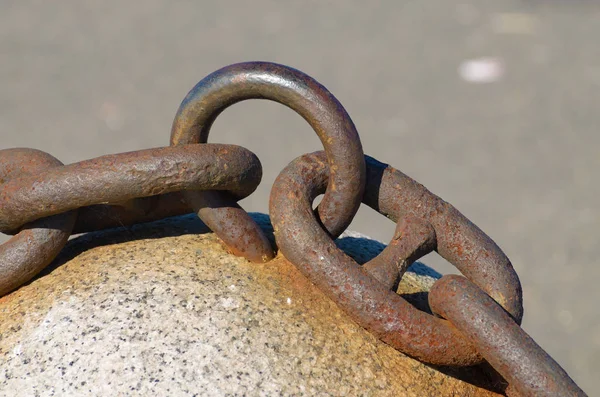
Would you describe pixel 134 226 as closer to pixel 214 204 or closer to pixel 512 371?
pixel 214 204

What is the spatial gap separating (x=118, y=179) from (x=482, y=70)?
7.51 metres

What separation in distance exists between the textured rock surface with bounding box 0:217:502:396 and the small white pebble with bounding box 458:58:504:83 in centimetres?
700

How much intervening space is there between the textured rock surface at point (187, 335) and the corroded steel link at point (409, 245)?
0.09m

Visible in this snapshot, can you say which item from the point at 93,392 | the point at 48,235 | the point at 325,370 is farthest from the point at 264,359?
the point at 48,235

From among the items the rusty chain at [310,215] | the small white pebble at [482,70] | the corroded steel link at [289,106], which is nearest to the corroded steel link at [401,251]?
the rusty chain at [310,215]

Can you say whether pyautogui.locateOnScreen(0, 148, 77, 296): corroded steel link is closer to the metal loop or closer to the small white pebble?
the metal loop

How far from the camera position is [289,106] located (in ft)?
6.62

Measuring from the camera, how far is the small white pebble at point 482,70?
8633mm

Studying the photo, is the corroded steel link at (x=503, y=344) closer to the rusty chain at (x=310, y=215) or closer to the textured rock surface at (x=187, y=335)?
the rusty chain at (x=310, y=215)

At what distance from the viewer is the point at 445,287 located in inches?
74.8

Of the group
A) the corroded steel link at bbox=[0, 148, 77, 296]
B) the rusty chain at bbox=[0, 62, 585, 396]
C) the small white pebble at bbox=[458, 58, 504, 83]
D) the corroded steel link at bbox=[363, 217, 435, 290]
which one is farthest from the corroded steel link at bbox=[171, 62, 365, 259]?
the small white pebble at bbox=[458, 58, 504, 83]

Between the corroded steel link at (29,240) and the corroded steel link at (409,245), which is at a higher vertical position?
the corroded steel link at (409,245)

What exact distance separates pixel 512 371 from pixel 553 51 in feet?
26.5

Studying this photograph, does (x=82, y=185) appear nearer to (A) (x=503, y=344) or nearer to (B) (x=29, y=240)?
(B) (x=29, y=240)
